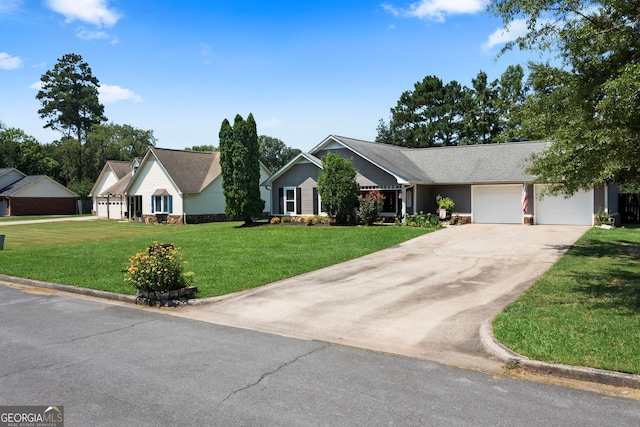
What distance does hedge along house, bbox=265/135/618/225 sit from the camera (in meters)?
25.3

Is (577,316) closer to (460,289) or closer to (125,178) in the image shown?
(460,289)

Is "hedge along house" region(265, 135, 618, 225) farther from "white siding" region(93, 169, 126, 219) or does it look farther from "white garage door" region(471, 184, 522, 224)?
"white siding" region(93, 169, 126, 219)

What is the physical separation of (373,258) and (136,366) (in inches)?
421

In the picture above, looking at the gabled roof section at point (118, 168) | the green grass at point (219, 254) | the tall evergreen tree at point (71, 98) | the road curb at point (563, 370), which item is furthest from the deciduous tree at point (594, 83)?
the tall evergreen tree at point (71, 98)

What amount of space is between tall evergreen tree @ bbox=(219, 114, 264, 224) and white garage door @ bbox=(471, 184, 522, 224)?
45.6 feet

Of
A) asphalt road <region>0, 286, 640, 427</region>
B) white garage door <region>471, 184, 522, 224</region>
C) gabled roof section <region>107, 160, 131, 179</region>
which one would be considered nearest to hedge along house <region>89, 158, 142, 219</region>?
gabled roof section <region>107, 160, 131, 179</region>

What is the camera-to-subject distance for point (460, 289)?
35.8 ft

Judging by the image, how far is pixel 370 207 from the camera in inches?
1005

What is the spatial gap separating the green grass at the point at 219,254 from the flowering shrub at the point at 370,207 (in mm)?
1764

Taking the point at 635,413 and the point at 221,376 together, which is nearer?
the point at 635,413

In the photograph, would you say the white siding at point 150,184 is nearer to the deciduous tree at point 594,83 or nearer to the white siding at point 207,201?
the white siding at point 207,201

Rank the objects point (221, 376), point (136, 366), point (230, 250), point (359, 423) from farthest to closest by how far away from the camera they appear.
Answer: point (230, 250)
point (136, 366)
point (221, 376)
point (359, 423)

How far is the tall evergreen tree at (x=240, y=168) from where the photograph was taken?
29.9 metres

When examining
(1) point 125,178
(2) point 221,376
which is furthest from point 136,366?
(1) point 125,178
